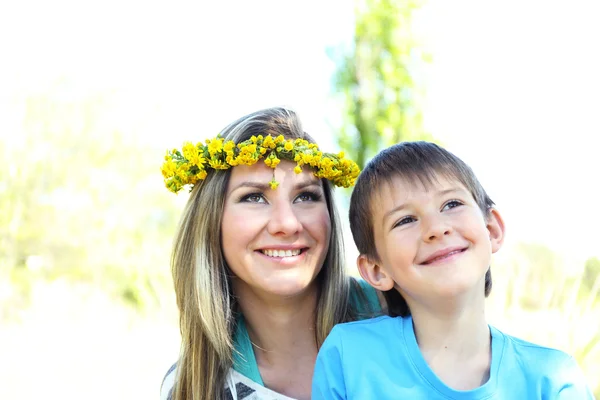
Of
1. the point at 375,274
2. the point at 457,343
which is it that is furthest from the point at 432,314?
the point at 375,274

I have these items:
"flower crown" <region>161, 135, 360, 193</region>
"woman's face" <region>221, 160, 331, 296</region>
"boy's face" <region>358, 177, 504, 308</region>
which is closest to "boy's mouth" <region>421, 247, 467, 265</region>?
"boy's face" <region>358, 177, 504, 308</region>

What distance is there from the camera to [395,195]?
2311 millimetres

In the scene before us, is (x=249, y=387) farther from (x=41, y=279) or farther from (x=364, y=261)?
(x=41, y=279)

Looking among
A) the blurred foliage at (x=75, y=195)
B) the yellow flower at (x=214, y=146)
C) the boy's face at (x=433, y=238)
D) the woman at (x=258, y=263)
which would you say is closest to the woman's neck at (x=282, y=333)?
the woman at (x=258, y=263)

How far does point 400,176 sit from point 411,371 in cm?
67

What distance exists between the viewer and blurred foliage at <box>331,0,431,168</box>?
885 cm

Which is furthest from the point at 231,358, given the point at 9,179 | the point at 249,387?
the point at 9,179

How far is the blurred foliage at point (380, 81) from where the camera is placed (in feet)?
29.0

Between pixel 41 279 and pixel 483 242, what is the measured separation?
14.9 m

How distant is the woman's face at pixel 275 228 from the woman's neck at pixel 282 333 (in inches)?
8.1

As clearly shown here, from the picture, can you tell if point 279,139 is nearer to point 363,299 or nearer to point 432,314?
point 363,299

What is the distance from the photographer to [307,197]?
3.04m

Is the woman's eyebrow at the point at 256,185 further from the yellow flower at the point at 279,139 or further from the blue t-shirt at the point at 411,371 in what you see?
the blue t-shirt at the point at 411,371

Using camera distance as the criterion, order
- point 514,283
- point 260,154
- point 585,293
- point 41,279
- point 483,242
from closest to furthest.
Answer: point 483,242, point 260,154, point 585,293, point 514,283, point 41,279
